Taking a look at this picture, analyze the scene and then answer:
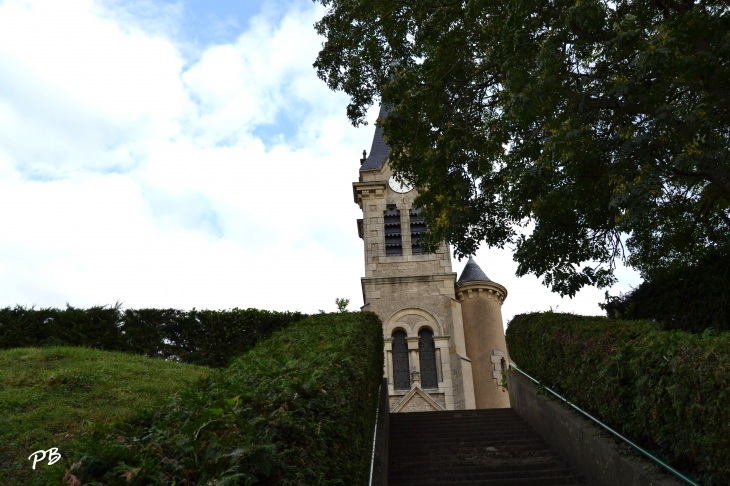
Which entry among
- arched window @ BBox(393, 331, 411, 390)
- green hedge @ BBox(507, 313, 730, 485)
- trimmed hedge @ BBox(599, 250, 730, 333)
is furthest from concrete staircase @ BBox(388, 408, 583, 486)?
arched window @ BBox(393, 331, 411, 390)

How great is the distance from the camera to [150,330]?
13750 mm

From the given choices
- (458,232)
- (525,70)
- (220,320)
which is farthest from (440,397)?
(525,70)

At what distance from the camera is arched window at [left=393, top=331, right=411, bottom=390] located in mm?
24203

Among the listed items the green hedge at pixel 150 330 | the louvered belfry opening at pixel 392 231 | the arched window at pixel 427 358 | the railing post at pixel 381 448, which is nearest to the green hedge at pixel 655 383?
the railing post at pixel 381 448

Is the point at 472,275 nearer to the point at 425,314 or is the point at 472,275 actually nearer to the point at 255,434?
the point at 425,314

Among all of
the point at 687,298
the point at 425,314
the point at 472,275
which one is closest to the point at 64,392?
the point at 687,298

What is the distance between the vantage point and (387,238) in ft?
90.8

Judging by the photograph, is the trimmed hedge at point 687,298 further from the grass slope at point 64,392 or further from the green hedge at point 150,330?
the grass slope at point 64,392

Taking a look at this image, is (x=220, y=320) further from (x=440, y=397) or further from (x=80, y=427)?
(x=440, y=397)

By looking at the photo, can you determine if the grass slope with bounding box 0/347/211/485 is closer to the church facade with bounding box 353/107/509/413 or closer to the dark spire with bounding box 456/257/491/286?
the church facade with bounding box 353/107/509/413

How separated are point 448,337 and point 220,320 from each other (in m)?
13.0

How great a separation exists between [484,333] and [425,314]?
2769 millimetres

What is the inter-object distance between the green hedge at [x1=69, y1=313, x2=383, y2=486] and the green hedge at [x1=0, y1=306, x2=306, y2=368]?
651cm

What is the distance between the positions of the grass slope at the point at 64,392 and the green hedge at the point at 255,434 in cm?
175
